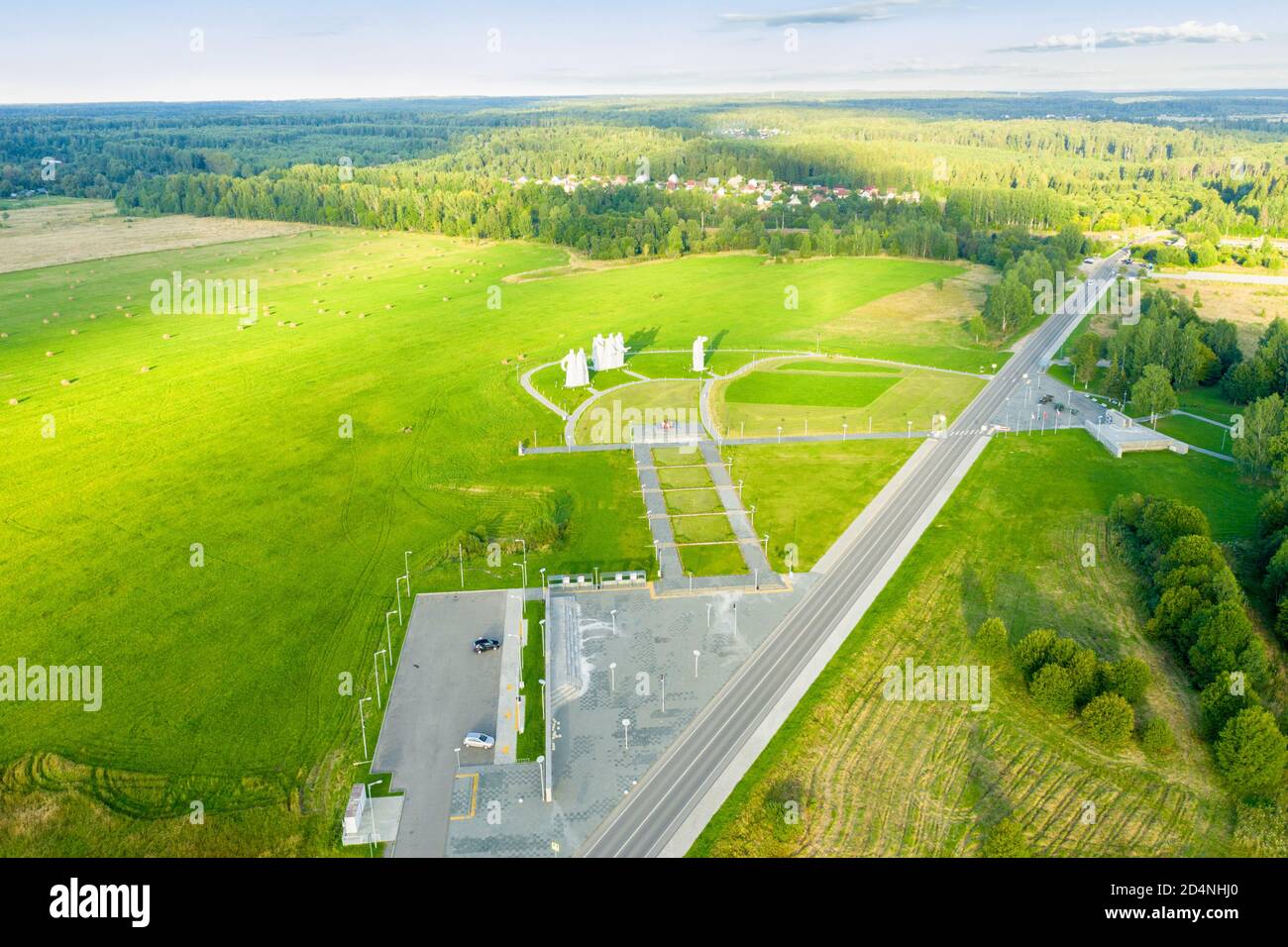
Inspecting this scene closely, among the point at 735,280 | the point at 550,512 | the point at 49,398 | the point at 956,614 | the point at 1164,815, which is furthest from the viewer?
the point at 735,280

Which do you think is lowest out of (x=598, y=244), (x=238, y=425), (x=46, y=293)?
(x=238, y=425)

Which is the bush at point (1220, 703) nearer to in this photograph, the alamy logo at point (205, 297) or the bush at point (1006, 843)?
the bush at point (1006, 843)

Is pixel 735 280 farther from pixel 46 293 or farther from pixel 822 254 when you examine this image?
pixel 46 293

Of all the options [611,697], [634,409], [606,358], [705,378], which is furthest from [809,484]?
[606,358]

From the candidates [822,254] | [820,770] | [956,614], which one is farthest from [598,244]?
[820,770]

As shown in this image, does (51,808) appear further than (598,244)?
No

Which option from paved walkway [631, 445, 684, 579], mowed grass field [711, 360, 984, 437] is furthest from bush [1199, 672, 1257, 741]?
mowed grass field [711, 360, 984, 437]
